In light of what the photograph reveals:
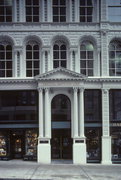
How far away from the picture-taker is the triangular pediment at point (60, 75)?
31.1m

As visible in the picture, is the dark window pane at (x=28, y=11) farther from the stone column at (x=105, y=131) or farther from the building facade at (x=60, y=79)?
the stone column at (x=105, y=131)

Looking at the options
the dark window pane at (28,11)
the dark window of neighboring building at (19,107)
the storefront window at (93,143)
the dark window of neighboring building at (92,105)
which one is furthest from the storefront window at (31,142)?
the dark window pane at (28,11)

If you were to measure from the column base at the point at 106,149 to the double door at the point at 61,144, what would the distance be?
3.22 m

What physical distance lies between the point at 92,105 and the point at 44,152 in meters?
6.15

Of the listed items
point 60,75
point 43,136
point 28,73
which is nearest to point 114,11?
point 60,75

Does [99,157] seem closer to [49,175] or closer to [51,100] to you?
[51,100]

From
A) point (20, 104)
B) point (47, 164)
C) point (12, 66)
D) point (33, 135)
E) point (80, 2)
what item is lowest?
point (47, 164)

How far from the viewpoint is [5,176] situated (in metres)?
22.1

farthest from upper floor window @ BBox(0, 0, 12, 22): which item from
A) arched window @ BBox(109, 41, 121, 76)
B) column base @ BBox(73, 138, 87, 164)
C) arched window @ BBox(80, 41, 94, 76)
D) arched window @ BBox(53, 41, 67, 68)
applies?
column base @ BBox(73, 138, 87, 164)

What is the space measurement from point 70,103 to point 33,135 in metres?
4.58

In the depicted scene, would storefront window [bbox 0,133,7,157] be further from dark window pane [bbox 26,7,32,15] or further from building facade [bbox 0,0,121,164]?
dark window pane [bbox 26,7,32,15]

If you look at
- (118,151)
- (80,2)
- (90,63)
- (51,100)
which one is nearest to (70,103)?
(51,100)

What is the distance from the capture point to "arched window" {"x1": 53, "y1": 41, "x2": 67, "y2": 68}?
3256 cm

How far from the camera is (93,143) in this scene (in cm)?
3194
